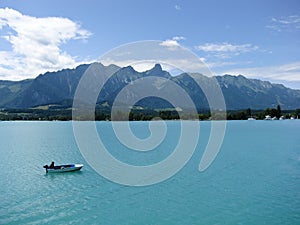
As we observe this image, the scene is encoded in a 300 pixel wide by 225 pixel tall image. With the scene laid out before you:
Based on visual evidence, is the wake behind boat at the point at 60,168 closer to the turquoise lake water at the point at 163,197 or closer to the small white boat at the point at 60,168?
the small white boat at the point at 60,168

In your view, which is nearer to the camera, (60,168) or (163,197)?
(163,197)

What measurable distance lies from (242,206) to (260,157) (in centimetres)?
2862

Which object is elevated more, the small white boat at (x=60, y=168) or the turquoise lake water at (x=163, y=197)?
the small white boat at (x=60, y=168)

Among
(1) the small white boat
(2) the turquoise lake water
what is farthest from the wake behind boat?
(2) the turquoise lake water

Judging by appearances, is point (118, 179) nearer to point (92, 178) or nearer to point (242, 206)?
point (92, 178)

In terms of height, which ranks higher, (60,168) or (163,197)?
(60,168)

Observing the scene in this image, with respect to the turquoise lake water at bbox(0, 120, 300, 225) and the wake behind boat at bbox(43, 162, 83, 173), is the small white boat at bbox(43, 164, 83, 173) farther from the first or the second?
the turquoise lake water at bbox(0, 120, 300, 225)

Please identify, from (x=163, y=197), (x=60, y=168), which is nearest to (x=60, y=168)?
(x=60, y=168)

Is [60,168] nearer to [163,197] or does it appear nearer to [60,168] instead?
[60,168]

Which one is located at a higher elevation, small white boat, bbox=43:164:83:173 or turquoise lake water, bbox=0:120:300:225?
small white boat, bbox=43:164:83:173

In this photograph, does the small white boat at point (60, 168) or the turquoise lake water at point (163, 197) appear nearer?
the turquoise lake water at point (163, 197)

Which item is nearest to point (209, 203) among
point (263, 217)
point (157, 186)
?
point (263, 217)

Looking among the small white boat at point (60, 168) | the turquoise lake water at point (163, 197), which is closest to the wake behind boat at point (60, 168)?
the small white boat at point (60, 168)

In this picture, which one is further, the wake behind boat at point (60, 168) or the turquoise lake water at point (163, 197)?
the wake behind boat at point (60, 168)
